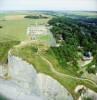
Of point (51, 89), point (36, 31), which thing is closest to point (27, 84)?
point (51, 89)

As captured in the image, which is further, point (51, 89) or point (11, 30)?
point (11, 30)

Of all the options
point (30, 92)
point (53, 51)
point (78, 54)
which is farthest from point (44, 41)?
point (30, 92)

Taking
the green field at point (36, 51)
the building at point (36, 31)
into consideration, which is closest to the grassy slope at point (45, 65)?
the green field at point (36, 51)

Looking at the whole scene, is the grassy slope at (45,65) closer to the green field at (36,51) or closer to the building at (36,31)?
the green field at (36,51)

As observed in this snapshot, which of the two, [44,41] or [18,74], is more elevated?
[44,41]

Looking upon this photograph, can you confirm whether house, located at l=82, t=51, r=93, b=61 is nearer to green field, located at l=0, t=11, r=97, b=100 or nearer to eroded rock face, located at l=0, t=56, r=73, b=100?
green field, located at l=0, t=11, r=97, b=100

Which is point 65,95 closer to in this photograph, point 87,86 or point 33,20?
point 87,86

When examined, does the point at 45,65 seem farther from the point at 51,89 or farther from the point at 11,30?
the point at 11,30

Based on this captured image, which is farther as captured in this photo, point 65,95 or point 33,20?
point 33,20

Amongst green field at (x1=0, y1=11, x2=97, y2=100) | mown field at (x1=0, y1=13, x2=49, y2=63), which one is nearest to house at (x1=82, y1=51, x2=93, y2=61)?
green field at (x1=0, y1=11, x2=97, y2=100)
